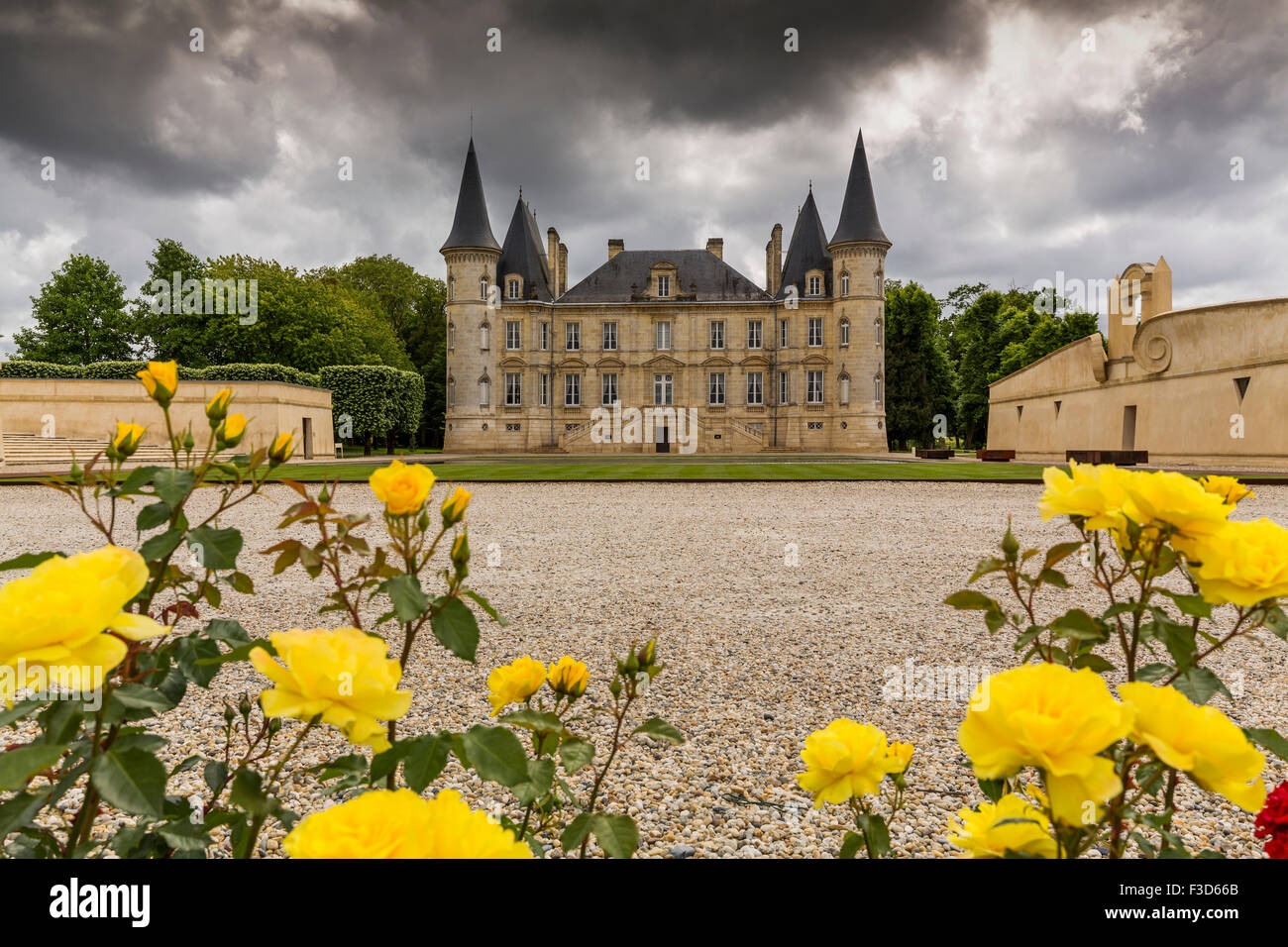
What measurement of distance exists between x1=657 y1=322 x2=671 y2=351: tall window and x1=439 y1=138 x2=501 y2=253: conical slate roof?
1231 cm

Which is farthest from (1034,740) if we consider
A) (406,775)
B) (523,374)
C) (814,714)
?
(523,374)

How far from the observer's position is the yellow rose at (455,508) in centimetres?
119

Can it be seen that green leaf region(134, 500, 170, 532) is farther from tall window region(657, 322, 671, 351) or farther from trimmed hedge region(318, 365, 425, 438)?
tall window region(657, 322, 671, 351)

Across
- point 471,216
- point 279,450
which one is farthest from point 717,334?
point 279,450

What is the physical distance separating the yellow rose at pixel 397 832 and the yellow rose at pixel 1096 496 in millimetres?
914

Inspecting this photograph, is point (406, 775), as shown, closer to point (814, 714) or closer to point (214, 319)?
point (814, 714)

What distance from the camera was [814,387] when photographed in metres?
49.2

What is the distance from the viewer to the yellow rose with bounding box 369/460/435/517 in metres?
1.08

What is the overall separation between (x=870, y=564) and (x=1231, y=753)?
7.12m

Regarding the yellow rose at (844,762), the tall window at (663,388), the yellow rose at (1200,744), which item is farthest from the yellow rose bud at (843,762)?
the tall window at (663,388)

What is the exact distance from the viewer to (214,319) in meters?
43.8

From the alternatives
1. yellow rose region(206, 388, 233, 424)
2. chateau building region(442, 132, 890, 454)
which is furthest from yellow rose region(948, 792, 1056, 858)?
chateau building region(442, 132, 890, 454)

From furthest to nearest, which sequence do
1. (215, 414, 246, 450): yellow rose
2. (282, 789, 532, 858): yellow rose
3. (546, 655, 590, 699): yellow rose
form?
(546, 655, 590, 699): yellow rose < (215, 414, 246, 450): yellow rose < (282, 789, 532, 858): yellow rose
